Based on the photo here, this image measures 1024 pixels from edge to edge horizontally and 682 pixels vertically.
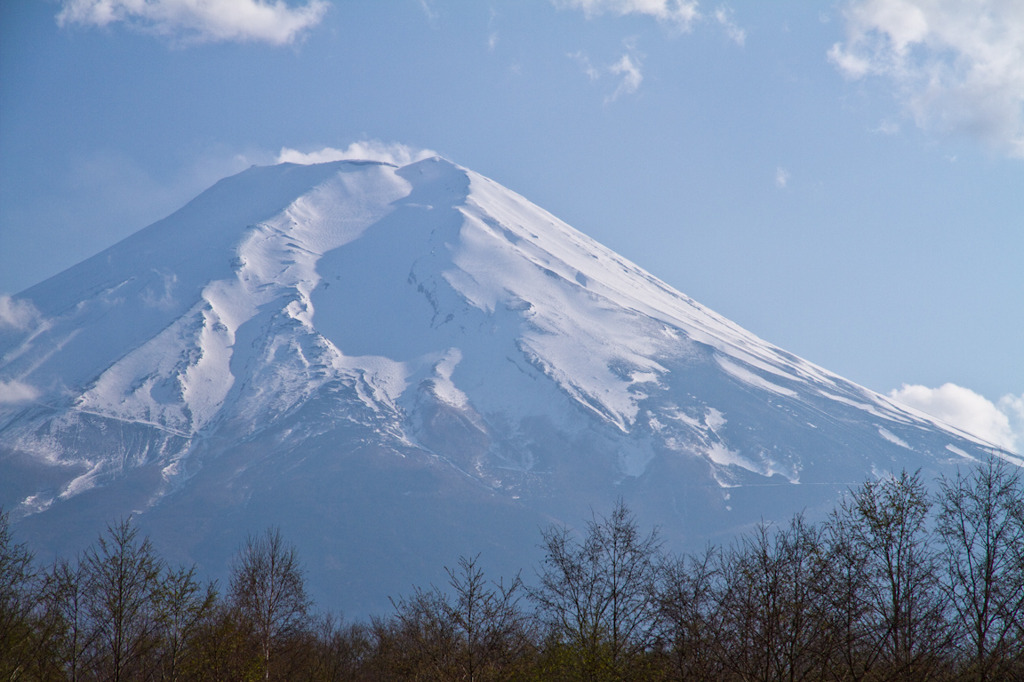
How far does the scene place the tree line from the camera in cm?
1600

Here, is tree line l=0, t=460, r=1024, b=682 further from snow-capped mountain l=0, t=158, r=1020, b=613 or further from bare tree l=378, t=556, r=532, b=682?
snow-capped mountain l=0, t=158, r=1020, b=613

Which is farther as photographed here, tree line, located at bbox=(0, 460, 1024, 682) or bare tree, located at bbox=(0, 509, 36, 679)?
bare tree, located at bbox=(0, 509, 36, 679)

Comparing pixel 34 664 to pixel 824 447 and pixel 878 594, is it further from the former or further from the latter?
pixel 824 447

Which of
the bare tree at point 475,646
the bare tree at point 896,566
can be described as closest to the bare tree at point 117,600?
the bare tree at point 475,646

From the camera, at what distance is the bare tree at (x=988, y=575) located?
15.7 meters

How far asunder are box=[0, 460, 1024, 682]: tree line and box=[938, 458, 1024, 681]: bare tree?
7cm

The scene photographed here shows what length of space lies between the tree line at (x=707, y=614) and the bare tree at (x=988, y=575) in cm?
7

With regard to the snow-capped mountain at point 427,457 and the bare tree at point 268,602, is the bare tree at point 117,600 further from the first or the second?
the snow-capped mountain at point 427,457

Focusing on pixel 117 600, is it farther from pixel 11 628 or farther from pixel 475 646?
pixel 475 646

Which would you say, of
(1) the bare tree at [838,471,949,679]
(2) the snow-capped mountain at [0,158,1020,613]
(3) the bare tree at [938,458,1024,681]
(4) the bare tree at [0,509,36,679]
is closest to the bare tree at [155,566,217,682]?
(4) the bare tree at [0,509,36,679]

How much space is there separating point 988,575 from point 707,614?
23.5 feet

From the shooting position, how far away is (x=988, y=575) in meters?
16.7

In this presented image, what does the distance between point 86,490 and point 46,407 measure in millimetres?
32447

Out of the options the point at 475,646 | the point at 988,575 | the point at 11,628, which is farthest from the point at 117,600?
the point at 988,575
